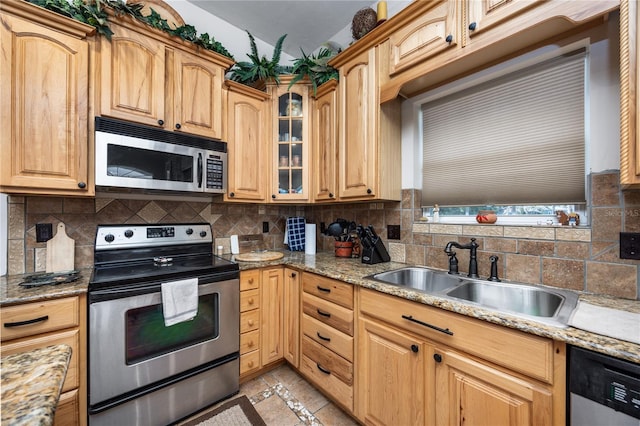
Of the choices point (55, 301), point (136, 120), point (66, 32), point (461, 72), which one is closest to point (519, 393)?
point (461, 72)

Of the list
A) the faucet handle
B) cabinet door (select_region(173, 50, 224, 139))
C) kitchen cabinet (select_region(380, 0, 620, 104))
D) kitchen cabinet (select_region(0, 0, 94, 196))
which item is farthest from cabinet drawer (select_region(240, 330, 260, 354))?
kitchen cabinet (select_region(380, 0, 620, 104))

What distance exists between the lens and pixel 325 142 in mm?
2273

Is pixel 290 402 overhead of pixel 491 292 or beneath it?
beneath

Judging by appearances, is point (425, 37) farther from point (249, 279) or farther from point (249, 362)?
point (249, 362)

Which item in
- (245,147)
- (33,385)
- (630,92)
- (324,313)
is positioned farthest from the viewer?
(245,147)

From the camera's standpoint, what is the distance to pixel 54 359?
0.60 meters

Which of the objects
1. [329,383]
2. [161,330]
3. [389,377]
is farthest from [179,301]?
[389,377]

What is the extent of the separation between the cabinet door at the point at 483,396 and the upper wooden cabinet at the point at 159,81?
2.08 metres

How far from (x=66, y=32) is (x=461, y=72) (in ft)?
7.65

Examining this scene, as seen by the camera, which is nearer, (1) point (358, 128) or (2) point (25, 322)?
(2) point (25, 322)

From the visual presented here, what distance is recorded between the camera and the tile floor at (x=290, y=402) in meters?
1.62

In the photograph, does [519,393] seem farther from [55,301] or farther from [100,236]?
[100,236]

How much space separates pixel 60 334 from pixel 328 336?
4.64 ft

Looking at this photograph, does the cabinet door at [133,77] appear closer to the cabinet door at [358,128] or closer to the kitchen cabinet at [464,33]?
the cabinet door at [358,128]
